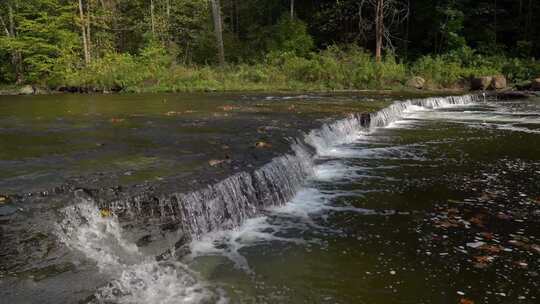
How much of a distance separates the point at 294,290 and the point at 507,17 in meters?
37.1

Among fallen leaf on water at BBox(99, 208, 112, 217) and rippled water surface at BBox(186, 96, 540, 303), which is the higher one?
fallen leaf on water at BBox(99, 208, 112, 217)

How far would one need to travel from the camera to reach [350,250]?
17.2 ft

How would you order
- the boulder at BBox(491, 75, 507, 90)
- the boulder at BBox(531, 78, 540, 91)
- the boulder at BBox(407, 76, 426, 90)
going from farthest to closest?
the boulder at BBox(407, 76, 426, 90)
the boulder at BBox(491, 75, 507, 90)
the boulder at BBox(531, 78, 540, 91)

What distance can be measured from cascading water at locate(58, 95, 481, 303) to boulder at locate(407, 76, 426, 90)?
19.4 meters

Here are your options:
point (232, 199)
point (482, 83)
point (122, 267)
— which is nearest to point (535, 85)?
point (482, 83)

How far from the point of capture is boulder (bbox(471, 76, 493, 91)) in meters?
25.8

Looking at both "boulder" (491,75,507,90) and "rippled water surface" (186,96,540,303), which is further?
"boulder" (491,75,507,90)

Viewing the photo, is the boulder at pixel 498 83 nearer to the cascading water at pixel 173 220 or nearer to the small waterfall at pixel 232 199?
the small waterfall at pixel 232 199

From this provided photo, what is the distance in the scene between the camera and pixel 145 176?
6.11m

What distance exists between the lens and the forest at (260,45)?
86.9 feet

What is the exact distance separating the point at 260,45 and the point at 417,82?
1530cm

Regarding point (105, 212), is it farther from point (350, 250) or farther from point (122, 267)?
point (350, 250)

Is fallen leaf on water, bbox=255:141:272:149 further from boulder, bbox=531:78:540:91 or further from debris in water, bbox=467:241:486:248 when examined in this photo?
boulder, bbox=531:78:540:91

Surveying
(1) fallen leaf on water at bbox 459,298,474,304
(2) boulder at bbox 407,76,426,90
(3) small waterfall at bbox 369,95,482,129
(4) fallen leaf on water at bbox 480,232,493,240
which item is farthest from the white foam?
(2) boulder at bbox 407,76,426,90
